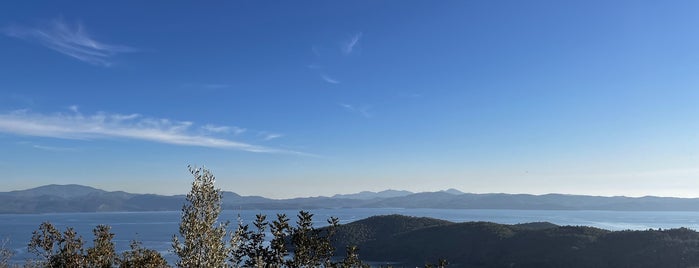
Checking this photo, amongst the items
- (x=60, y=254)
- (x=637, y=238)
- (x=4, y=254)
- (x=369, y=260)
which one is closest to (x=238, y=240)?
→ (x=60, y=254)

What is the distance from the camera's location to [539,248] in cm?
15812

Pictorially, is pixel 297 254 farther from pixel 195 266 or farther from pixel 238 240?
pixel 195 266

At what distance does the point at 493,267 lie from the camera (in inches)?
6073

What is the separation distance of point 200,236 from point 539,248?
160 metres

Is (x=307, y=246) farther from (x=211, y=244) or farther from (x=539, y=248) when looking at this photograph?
(x=539, y=248)

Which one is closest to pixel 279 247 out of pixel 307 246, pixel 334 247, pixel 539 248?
pixel 307 246

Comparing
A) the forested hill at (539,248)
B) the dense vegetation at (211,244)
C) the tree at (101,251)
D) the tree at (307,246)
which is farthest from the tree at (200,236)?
the forested hill at (539,248)

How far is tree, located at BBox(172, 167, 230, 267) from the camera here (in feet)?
43.9

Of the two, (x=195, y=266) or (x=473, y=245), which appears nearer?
(x=195, y=266)

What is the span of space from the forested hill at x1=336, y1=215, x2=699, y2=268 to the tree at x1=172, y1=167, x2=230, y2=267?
479 feet

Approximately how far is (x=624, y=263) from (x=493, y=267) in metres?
34.8

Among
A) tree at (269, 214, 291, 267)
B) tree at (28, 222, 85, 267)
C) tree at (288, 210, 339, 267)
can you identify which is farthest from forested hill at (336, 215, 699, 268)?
tree at (28, 222, 85, 267)

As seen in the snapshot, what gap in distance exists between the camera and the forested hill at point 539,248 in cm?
13912

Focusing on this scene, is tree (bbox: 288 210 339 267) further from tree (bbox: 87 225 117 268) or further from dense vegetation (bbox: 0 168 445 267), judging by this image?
tree (bbox: 87 225 117 268)
